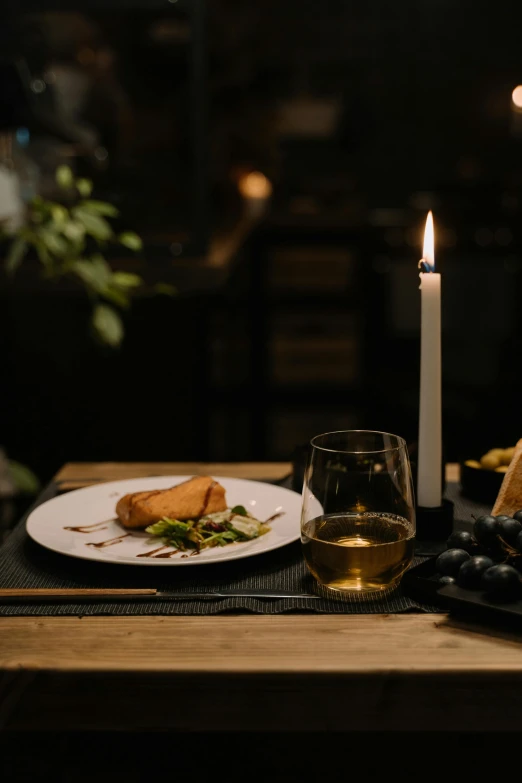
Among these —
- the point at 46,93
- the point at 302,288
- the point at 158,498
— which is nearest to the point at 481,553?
the point at 158,498

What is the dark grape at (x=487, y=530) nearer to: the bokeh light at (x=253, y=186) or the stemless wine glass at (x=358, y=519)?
the stemless wine glass at (x=358, y=519)

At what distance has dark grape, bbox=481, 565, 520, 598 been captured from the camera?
0.83m

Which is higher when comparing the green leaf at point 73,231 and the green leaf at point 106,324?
the green leaf at point 73,231

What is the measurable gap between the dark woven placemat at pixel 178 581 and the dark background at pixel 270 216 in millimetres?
1347

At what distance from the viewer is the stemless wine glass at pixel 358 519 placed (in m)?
0.86

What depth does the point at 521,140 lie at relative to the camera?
18.6ft

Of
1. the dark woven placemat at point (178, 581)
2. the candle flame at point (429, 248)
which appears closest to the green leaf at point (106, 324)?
the dark woven placemat at point (178, 581)

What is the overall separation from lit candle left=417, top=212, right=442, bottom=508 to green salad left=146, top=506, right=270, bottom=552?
0.63 ft

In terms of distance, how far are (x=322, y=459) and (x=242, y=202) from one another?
4234 mm

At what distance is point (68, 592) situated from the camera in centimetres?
89

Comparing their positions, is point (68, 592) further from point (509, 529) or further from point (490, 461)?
point (490, 461)

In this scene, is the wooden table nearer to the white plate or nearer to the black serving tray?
the black serving tray

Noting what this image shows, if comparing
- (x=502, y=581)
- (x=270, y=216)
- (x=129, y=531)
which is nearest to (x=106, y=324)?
(x=129, y=531)

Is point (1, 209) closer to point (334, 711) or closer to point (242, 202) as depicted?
point (334, 711)
